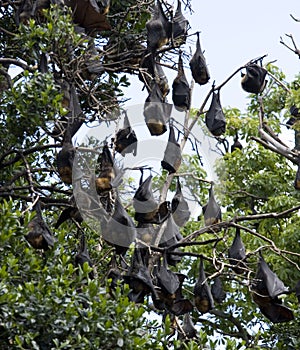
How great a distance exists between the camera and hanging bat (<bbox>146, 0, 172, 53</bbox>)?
5961mm

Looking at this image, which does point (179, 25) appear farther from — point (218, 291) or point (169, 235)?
point (218, 291)

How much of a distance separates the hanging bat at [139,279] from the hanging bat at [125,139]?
799 millimetres

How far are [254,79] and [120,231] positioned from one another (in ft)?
7.88

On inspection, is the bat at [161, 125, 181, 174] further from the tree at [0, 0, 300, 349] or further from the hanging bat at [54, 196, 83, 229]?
the hanging bat at [54, 196, 83, 229]

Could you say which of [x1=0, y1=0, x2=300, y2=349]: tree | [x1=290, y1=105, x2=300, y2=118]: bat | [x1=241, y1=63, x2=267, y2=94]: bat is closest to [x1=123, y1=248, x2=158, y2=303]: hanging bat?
[x1=0, y1=0, x2=300, y2=349]: tree

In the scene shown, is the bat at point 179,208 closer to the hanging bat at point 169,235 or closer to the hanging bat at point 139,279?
the hanging bat at point 169,235

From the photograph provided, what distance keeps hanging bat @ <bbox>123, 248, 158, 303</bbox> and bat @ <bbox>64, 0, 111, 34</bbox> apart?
170cm

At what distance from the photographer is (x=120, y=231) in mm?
5250

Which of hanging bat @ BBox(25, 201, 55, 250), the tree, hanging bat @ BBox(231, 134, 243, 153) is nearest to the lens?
the tree

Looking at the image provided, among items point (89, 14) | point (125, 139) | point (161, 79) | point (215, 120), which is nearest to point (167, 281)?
point (125, 139)

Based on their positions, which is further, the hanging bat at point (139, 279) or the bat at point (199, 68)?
the bat at point (199, 68)

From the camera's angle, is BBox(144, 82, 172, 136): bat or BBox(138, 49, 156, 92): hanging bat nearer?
BBox(144, 82, 172, 136): bat

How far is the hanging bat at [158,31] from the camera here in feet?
19.6

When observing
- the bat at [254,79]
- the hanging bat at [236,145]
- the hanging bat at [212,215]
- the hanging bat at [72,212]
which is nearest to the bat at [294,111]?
the bat at [254,79]
